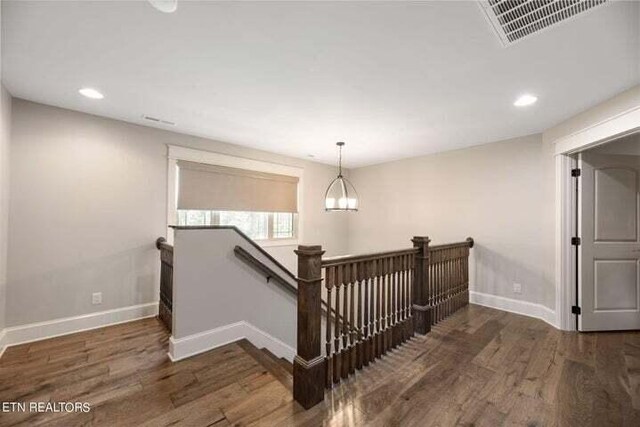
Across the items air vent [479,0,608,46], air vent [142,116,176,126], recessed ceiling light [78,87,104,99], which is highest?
air vent [479,0,608,46]

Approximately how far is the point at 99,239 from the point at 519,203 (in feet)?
17.8

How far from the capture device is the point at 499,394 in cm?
193

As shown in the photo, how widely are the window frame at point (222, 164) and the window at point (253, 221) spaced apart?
0.18 ft

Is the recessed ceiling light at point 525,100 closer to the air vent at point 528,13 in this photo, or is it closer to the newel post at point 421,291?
the air vent at point 528,13

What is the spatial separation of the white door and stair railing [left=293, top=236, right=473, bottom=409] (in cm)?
131

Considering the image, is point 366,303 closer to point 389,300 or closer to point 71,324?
point 389,300

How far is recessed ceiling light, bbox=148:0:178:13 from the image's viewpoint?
4.75 feet

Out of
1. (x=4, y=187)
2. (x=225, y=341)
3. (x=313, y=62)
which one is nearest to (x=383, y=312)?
(x=225, y=341)

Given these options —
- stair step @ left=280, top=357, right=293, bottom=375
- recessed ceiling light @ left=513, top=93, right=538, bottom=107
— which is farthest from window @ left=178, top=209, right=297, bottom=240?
recessed ceiling light @ left=513, top=93, right=538, bottom=107

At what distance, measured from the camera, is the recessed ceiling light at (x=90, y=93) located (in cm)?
250

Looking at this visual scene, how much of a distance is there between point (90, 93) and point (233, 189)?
1.96 m

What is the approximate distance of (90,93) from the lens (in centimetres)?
256

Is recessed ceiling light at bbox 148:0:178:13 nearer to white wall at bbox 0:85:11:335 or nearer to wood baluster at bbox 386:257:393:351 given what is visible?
white wall at bbox 0:85:11:335

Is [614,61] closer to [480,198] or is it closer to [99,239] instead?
[480,198]
